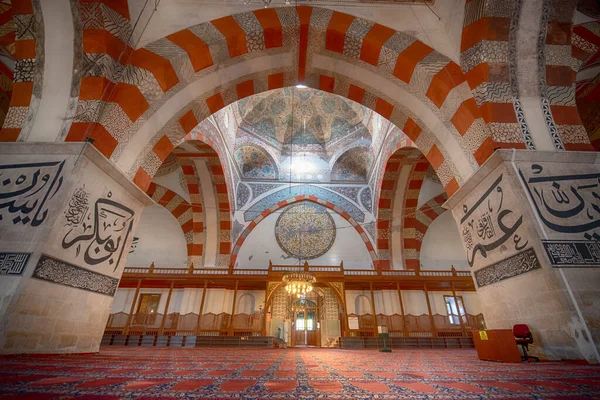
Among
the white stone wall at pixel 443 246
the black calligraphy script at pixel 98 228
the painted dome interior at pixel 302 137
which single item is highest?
the painted dome interior at pixel 302 137

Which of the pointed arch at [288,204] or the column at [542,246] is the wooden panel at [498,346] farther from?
the pointed arch at [288,204]

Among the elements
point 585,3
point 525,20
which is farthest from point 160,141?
point 585,3

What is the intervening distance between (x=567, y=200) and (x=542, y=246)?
757 mm

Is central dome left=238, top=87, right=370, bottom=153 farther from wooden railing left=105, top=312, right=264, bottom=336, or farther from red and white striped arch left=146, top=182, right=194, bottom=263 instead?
wooden railing left=105, top=312, right=264, bottom=336

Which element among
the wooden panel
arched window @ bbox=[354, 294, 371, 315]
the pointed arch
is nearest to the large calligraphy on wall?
the wooden panel

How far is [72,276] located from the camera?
298 centimetres

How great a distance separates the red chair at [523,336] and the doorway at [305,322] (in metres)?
8.24

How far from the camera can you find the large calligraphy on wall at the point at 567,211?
2758 mm

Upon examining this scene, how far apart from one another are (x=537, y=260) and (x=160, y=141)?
5166 millimetres

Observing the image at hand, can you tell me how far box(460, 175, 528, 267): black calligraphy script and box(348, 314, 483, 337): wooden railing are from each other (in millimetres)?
5498

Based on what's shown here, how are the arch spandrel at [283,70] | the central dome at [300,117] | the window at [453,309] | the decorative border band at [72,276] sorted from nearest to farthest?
the decorative border band at [72,276] < the arch spandrel at [283,70] < the window at [453,309] < the central dome at [300,117]

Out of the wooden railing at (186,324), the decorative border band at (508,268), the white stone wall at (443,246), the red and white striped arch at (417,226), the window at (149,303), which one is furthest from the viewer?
the white stone wall at (443,246)

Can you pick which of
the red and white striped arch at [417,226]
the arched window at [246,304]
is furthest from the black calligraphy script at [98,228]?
the red and white striped arch at [417,226]

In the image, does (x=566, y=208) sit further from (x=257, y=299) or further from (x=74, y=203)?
(x=257, y=299)
